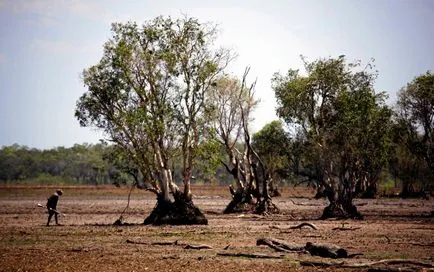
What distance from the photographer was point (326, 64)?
44719mm

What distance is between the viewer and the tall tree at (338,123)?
42.3 m

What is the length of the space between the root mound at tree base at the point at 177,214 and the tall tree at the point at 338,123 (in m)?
10.7

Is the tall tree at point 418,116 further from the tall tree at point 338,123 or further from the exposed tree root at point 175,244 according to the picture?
the exposed tree root at point 175,244

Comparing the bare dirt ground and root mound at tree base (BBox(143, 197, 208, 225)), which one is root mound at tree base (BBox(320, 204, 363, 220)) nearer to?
the bare dirt ground

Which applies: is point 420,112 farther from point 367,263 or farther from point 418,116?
point 367,263

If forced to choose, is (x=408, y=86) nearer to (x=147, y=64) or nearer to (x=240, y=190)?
(x=240, y=190)

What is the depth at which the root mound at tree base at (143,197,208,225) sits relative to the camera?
1437 inches

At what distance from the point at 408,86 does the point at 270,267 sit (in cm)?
4373

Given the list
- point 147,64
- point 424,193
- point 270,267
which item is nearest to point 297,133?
point 147,64

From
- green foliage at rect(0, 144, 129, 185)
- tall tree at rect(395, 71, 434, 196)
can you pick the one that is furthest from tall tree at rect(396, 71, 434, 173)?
green foliage at rect(0, 144, 129, 185)

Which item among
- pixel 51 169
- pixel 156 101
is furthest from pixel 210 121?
pixel 51 169

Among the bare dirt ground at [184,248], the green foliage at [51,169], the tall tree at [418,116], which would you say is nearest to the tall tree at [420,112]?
the tall tree at [418,116]

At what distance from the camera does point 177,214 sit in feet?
121

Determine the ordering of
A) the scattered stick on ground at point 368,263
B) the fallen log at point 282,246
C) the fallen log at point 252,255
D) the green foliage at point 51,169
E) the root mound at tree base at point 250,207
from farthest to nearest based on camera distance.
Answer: the green foliage at point 51,169 < the root mound at tree base at point 250,207 < the fallen log at point 282,246 < the fallen log at point 252,255 < the scattered stick on ground at point 368,263
